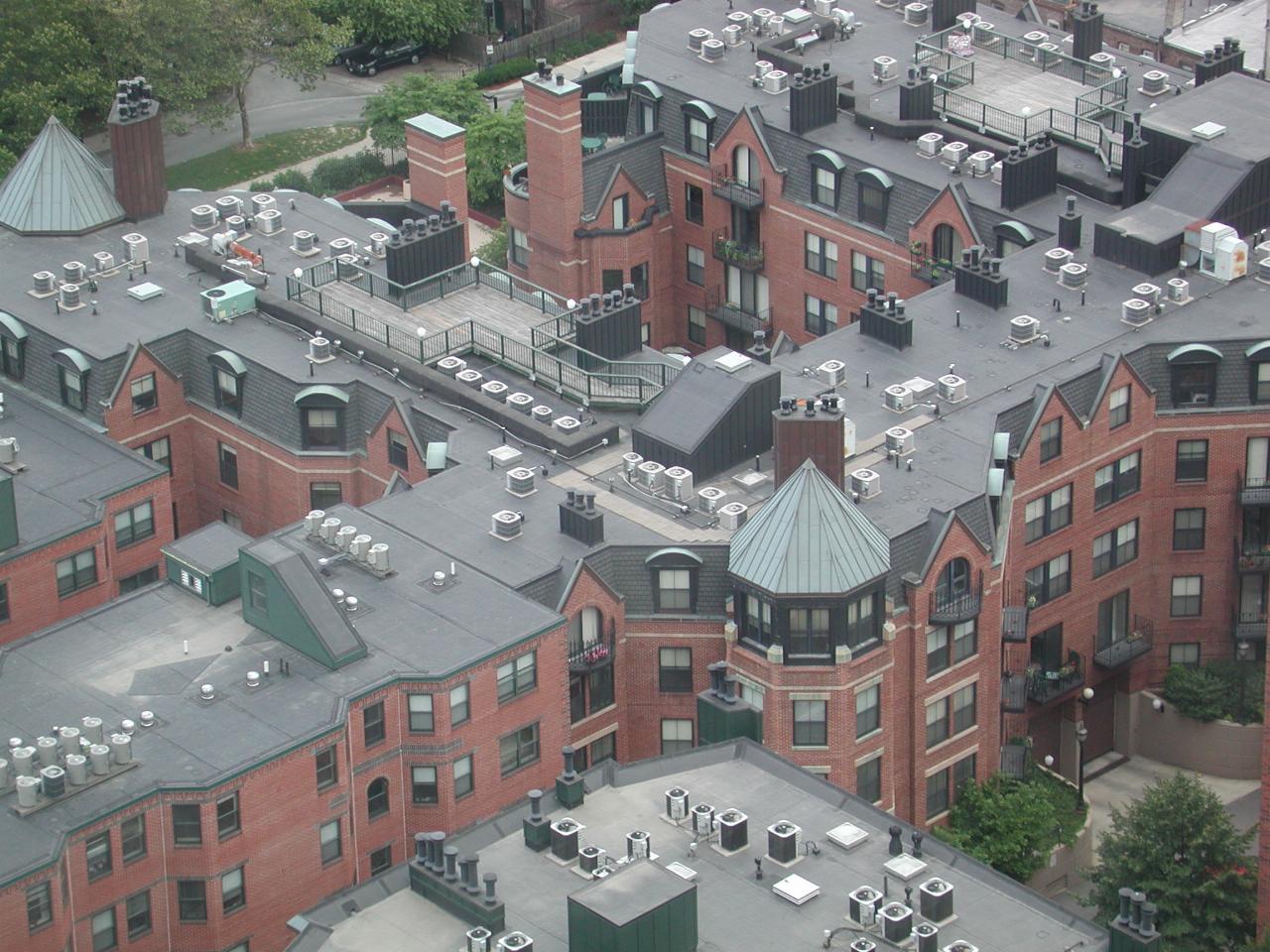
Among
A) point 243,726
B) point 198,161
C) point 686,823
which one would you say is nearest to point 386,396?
point 243,726

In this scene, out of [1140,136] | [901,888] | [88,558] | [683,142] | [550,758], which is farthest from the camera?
[683,142]

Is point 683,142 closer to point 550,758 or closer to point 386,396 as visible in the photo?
point 386,396

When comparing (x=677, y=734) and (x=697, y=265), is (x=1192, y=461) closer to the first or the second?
(x=677, y=734)

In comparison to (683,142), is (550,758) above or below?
below

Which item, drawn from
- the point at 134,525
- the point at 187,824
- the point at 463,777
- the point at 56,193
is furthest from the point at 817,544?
the point at 56,193

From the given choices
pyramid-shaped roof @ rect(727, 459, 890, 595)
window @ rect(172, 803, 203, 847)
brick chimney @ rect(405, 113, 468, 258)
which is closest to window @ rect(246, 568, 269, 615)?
window @ rect(172, 803, 203, 847)

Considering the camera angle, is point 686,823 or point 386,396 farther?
point 386,396

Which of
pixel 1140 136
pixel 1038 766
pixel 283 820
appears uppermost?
pixel 1140 136
